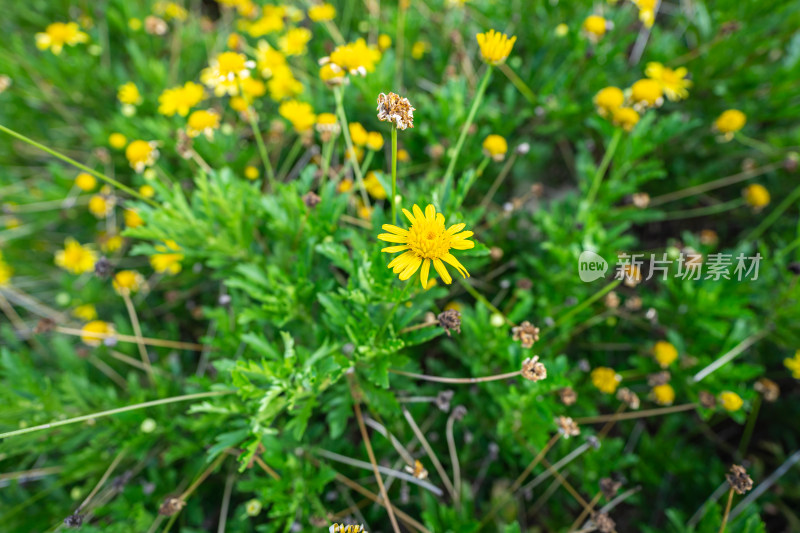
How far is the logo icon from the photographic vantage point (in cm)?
195

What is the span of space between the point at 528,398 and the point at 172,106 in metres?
2.37

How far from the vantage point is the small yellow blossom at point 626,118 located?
2.04 m

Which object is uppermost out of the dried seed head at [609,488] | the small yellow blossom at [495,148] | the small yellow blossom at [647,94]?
the small yellow blossom at [647,94]

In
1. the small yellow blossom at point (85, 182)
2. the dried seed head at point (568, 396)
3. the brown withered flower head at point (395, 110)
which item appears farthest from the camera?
the small yellow blossom at point (85, 182)

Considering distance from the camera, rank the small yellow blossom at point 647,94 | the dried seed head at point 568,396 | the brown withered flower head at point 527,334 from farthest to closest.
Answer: the small yellow blossom at point 647,94 < the dried seed head at point 568,396 < the brown withered flower head at point 527,334

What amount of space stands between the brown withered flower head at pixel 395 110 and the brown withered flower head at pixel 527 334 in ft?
2.79

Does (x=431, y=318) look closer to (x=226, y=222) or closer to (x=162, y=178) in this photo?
(x=226, y=222)

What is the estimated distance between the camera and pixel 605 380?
1.98 m

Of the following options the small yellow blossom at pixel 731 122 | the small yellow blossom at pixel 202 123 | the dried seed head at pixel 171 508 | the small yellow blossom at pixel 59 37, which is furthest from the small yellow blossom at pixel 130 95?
the small yellow blossom at pixel 731 122

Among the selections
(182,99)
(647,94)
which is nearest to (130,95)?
(182,99)

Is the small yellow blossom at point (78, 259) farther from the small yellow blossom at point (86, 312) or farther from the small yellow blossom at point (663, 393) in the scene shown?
the small yellow blossom at point (663, 393)

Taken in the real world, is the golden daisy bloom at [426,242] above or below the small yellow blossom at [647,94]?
A: below

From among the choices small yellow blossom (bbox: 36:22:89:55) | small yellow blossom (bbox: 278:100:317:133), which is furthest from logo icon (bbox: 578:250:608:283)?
small yellow blossom (bbox: 36:22:89:55)

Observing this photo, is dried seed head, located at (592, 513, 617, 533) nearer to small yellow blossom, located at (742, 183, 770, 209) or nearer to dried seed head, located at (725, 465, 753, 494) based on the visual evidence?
dried seed head, located at (725, 465, 753, 494)
